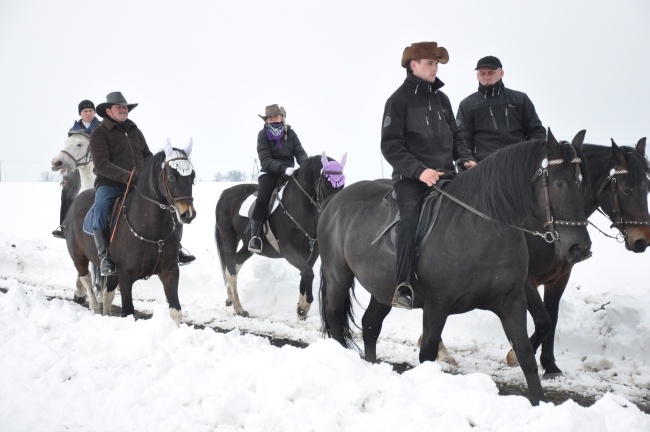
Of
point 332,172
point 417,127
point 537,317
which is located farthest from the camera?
point 332,172

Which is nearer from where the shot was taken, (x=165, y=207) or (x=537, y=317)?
(x=537, y=317)

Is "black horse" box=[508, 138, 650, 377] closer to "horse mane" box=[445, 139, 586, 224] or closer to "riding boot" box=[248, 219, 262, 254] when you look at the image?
"horse mane" box=[445, 139, 586, 224]

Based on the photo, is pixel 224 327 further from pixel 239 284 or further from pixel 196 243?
pixel 196 243

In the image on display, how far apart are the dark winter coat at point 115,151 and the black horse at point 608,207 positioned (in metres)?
5.08

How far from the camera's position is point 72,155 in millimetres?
11039

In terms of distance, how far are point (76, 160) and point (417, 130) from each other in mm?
7511

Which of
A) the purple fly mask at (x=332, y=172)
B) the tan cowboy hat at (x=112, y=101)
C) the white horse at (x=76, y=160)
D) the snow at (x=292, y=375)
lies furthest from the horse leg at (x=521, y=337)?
the white horse at (x=76, y=160)

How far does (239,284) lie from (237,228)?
1.12m

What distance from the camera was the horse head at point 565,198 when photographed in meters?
4.50

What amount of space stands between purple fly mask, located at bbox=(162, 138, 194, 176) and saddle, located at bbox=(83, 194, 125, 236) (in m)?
1.04

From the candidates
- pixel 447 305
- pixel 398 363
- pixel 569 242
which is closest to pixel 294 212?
pixel 398 363

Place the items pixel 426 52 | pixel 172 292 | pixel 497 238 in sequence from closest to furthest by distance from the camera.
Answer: pixel 497 238 → pixel 426 52 → pixel 172 292

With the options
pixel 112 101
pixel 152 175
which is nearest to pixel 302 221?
pixel 152 175

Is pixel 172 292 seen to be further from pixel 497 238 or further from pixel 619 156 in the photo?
pixel 619 156
